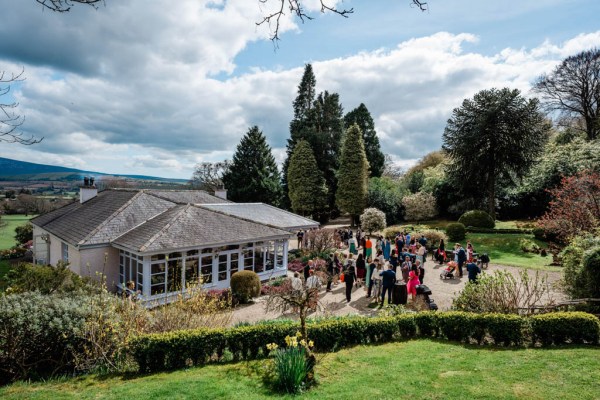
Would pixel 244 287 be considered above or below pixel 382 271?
below

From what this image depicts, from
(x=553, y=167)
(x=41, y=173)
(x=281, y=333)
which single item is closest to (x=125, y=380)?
(x=281, y=333)

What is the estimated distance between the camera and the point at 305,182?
38281 millimetres

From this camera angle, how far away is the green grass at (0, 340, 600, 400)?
547 centimetres

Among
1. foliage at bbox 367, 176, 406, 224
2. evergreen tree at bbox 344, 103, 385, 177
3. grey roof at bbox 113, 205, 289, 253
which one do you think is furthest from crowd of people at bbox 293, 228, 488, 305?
evergreen tree at bbox 344, 103, 385, 177

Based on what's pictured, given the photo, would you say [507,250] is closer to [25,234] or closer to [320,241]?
[320,241]

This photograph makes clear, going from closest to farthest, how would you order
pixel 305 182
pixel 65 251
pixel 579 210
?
pixel 579 210
pixel 65 251
pixel 305 182

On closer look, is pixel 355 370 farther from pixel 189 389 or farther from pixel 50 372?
pixel 50 372

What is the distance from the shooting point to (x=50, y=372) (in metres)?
7.24

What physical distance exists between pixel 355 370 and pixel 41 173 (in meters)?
119

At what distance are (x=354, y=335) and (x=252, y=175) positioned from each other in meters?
33.2

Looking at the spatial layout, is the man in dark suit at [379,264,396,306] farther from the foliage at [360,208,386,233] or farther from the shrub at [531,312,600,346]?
the foliage at [360,208,386,233]

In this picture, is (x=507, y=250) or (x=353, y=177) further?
(x=353, y=177)

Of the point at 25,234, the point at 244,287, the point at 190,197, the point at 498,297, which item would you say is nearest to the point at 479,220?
the point at 498,297

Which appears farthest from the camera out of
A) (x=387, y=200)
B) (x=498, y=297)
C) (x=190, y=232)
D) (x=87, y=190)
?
(x=387, y=200)
